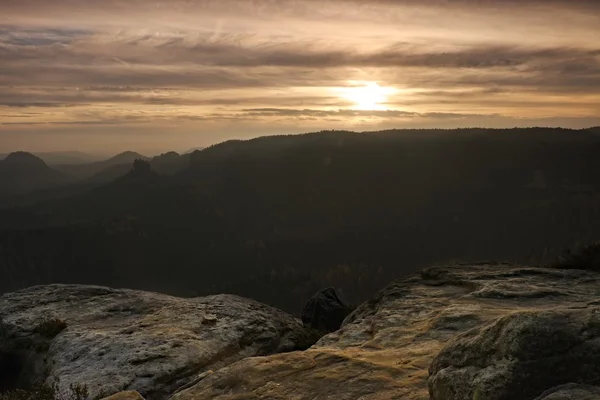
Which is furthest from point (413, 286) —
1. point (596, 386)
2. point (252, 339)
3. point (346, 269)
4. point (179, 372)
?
point (346, 269)

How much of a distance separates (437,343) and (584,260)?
12027 mm

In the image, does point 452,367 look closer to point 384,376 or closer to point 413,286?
point 384,376

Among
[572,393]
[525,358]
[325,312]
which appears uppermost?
[525,358]

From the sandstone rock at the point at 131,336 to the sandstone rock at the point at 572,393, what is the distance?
10314 millimetres

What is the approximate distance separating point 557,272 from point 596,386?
535 inches

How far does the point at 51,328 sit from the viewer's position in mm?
18906

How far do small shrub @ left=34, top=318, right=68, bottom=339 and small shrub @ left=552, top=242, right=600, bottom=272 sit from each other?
20006 millimetres

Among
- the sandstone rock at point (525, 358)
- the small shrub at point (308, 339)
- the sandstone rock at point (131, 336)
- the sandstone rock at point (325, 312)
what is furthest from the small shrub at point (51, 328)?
the sandstone rock at point (525, 358)

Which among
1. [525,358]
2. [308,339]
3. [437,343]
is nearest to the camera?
[525,358]

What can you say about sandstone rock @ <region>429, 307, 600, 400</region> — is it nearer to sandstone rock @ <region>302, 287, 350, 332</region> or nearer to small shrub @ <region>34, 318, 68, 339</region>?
sandstone rock @ <region>302, 287, 350, 332</region>

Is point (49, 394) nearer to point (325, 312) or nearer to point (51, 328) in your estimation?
point (51, 328)

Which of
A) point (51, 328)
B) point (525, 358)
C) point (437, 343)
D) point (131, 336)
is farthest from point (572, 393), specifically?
point (51, 328)

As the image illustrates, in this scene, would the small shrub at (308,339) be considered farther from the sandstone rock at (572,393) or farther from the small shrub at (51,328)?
the sandstone rock at (572,393)

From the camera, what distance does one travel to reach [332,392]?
9289mm
